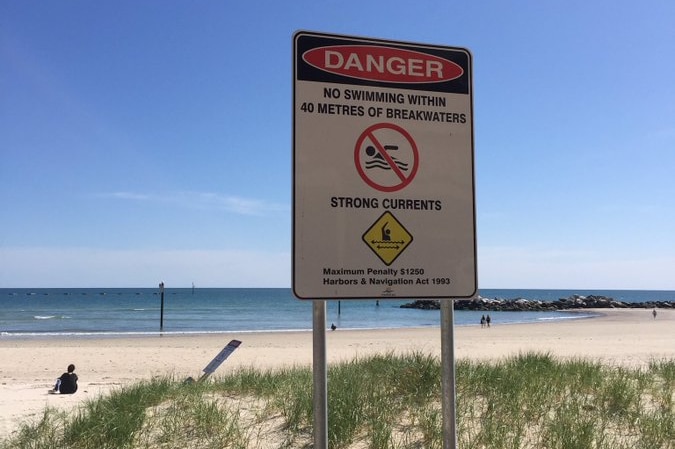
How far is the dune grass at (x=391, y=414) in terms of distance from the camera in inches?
158

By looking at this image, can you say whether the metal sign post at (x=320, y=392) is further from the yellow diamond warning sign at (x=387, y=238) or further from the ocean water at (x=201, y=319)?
the ocean water at (x=201, y=319)

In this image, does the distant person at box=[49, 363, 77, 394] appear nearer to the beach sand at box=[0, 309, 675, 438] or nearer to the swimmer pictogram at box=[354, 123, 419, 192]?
the beach sand at box=[0, 309, 675, 438]

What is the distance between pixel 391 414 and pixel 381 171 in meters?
2.54

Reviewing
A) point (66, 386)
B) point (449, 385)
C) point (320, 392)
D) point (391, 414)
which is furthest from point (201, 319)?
point (320, 392)

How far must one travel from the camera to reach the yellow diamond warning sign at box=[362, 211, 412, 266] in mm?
2688

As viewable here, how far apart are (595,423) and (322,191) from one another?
9.95 feet

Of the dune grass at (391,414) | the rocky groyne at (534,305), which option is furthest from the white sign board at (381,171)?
the rocky groyne at (534,305)

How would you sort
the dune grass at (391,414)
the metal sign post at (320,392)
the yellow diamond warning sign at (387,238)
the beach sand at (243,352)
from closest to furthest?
the metal sign post at (320,392) → the yellow diamond warning sign at (387,238) → the dune grass at (391,414) → the beach sand at (243,352)

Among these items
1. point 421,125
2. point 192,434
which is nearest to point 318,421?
point 421,125

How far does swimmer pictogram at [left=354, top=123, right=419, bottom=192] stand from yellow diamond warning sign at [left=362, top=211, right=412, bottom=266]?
0.52 ft

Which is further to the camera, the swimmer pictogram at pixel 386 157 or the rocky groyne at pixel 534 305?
the rocky groyne at pixel 534 305

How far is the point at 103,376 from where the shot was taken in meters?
15.7

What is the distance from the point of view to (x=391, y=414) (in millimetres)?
4504

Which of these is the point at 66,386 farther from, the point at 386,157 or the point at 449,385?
the point at 386,157
